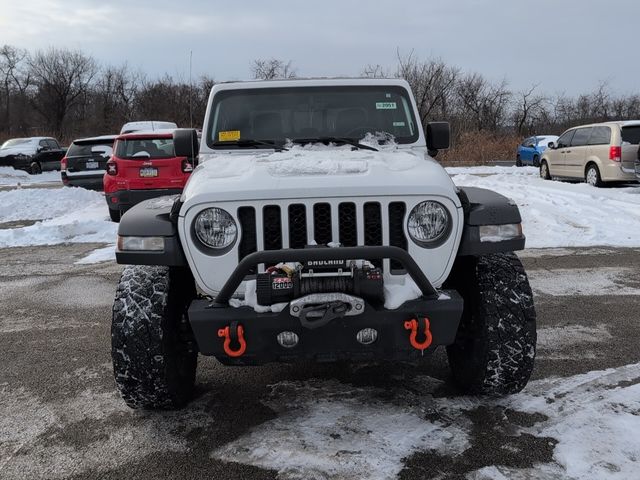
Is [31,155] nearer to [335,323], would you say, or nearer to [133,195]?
[133,195]

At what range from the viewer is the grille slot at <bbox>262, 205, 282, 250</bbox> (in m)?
2.77

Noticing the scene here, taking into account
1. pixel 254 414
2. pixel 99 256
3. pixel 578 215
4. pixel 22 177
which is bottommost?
pixel 254 414

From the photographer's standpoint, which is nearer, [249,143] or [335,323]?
[335,323]

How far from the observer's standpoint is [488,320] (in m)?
2.99

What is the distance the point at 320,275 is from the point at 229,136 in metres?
1.89

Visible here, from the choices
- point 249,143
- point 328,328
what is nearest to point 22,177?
point 249,143

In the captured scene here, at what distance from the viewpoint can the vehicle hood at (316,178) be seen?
271 centimetres

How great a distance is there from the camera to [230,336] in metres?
2.57

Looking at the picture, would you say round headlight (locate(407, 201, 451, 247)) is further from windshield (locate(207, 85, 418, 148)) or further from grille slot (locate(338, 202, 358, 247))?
windshield (locate(207, 85, 418, 148))

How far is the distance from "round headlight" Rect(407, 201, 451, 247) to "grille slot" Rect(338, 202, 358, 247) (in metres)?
0.27

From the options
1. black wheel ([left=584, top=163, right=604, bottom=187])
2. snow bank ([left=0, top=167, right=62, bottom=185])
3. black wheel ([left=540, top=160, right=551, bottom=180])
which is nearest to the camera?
black wheel ([left=584, top=163, right=604, bottom=187])

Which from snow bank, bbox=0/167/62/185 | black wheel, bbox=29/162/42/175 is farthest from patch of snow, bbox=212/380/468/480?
black wheel, bbox=29/162/42/175

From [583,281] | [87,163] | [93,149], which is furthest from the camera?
[87,163]

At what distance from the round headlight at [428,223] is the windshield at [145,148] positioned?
780cm
